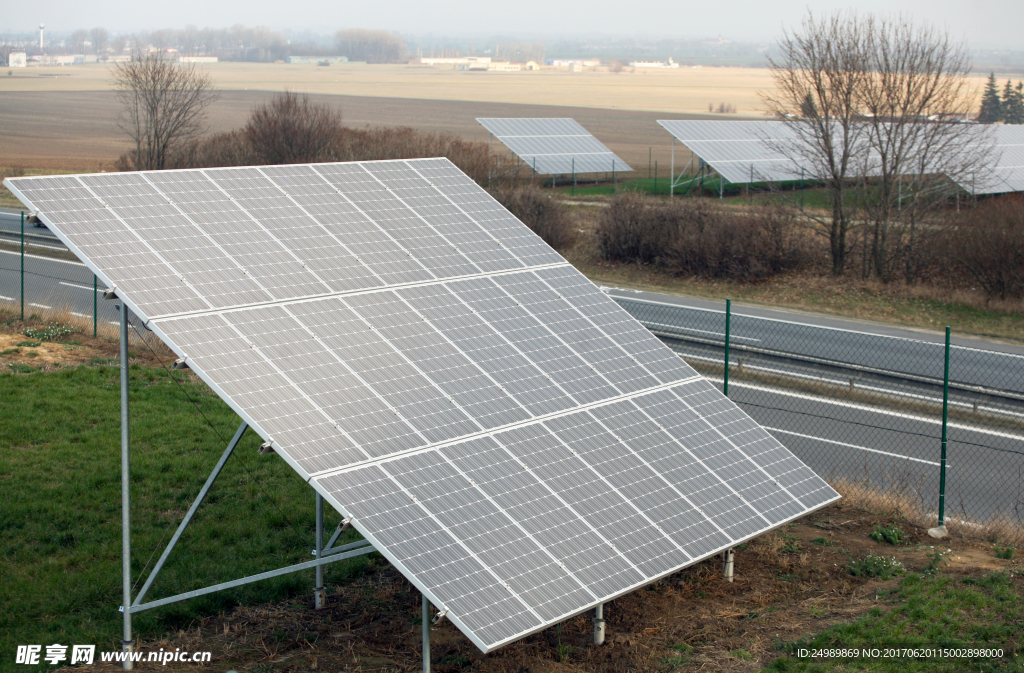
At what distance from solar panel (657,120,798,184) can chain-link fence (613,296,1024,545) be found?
20.9 meters

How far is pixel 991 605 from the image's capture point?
8.54 meters

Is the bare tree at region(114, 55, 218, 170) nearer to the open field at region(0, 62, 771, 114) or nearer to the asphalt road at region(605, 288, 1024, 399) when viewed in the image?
the asphalt road at region(605, 288, 1024, 399)

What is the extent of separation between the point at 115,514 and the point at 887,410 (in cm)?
1233

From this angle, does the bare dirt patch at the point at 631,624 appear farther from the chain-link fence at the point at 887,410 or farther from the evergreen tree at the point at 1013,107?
the evergreen tree at the point at 1013,107

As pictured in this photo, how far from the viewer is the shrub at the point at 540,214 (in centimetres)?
3048

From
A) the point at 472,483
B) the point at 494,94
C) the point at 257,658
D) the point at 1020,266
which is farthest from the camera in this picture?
the point at 494,94

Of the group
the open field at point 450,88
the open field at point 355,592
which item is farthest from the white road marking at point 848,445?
the open field at point 450,88

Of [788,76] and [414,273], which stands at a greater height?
[788,76]

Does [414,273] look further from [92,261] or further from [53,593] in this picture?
[53,593]

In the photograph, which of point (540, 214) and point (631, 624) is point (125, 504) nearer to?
point (631, 624)

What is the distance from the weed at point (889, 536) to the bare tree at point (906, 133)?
1669 cm

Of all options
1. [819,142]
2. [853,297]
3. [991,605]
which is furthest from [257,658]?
[819,142]

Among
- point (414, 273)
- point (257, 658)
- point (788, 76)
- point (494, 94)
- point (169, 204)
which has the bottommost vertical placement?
point (257, 658)

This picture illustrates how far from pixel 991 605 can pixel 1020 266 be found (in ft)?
55.4
